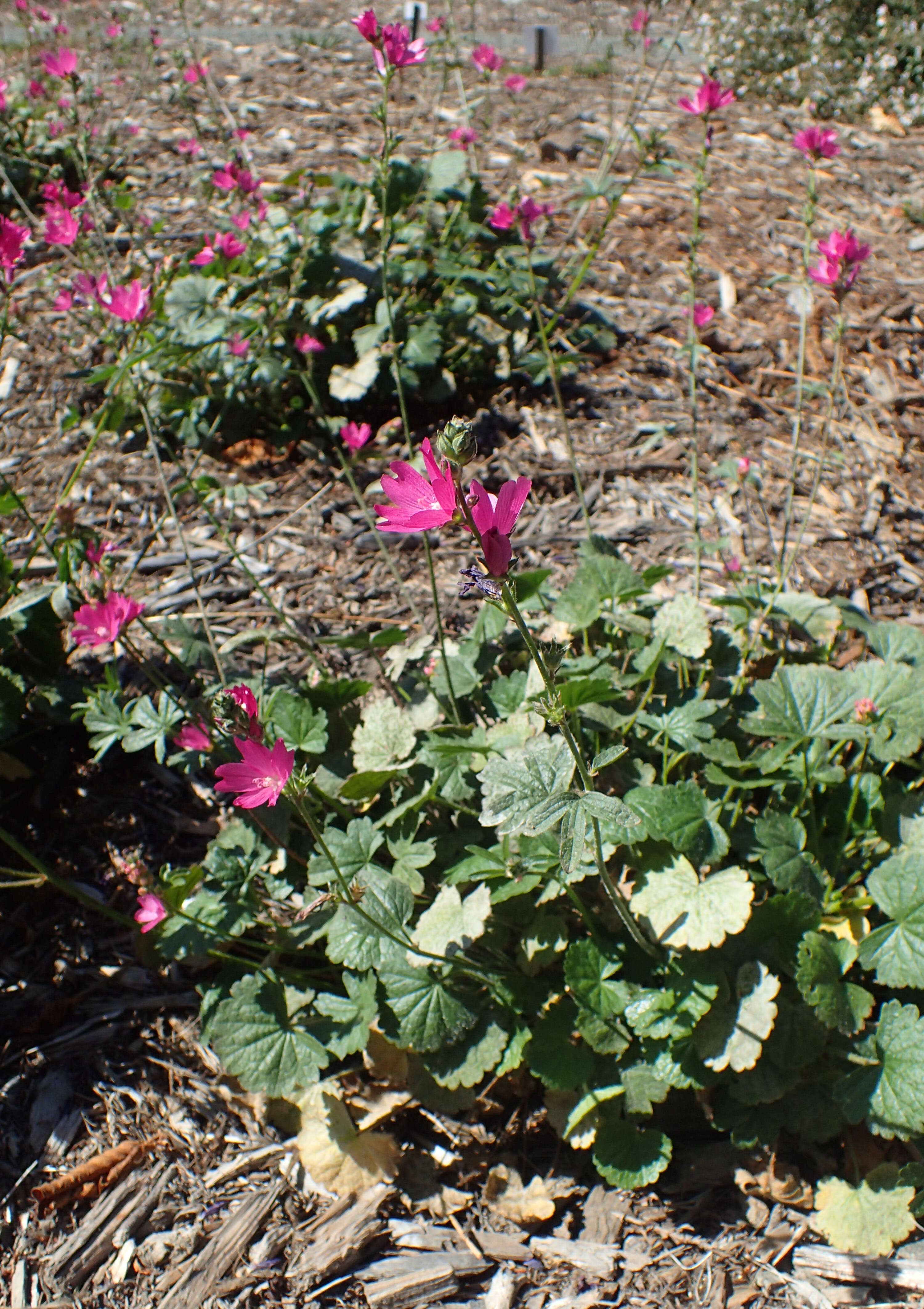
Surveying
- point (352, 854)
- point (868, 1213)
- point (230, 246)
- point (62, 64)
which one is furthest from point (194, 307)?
point (868, 1213)

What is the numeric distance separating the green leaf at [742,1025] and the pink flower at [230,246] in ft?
9.57

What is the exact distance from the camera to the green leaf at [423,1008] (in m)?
2.00

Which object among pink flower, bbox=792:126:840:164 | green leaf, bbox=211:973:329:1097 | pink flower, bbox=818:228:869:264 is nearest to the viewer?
green leaf, bbox=211:973:329:1097

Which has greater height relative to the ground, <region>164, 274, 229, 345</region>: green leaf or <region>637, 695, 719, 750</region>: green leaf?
<region>164, 274, 229, 345</region>: green leaf

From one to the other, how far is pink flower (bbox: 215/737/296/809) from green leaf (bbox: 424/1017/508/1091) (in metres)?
0.83

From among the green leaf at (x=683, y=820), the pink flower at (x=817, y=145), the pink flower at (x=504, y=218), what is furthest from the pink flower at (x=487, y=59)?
the green leaf at (x=683, y=820)

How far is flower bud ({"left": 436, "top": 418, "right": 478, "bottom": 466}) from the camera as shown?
3.89ft

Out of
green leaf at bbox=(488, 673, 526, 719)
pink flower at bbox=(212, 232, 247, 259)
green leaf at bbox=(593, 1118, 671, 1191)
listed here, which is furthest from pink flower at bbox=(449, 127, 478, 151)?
green leaf at bbox=(593, 1118, 671, 1191)

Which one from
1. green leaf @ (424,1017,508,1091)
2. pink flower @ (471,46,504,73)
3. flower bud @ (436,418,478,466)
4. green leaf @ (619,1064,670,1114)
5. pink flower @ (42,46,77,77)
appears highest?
pink flower @ (471,46,504,73)

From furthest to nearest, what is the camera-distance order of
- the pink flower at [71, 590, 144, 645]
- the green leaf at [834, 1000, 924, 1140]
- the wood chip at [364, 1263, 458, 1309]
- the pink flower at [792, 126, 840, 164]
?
1. the pink flower at [792, 126, 840, 164]
2. the pink flower at [71, 590, 144, 645]
3. the wood chip at [364, 1263, 458, 1309]
4. the green leaf at [834, 1000, 924, 1140]

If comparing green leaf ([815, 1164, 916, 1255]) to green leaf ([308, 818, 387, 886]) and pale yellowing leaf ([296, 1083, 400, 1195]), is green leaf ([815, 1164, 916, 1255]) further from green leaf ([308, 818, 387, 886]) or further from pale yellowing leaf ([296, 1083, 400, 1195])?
green leaf ([308, 818, 387, 886])

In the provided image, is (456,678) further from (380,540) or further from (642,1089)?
(642,1089)

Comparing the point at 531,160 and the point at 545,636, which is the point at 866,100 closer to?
the point at 531,160

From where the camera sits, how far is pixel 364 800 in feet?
Result: 7.60
